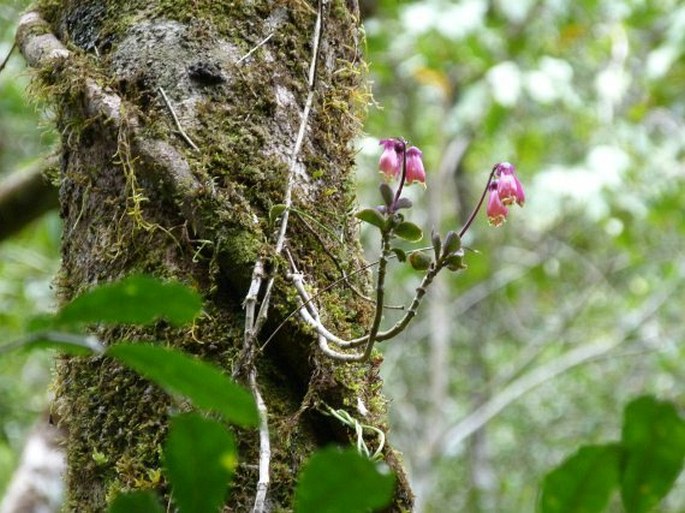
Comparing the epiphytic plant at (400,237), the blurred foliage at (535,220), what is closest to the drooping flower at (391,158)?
the epiphytic plant at (400,237)

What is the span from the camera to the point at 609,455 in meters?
0.35

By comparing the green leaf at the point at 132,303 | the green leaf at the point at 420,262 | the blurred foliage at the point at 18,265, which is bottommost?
the green leaf at the point at 132,303

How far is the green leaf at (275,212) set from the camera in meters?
0.99

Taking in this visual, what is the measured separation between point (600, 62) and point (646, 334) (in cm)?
134

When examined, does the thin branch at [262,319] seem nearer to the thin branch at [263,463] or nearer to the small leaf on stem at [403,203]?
the thin branch at [263,463]

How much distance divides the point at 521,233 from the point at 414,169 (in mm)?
4060

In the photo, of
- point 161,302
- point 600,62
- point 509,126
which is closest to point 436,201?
point 509,126

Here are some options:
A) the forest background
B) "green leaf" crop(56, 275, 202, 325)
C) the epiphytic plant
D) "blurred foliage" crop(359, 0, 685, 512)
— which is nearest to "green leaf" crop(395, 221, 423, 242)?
the epiphytic plant

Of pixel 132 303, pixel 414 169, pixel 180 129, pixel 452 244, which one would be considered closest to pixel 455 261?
pixel 452 244

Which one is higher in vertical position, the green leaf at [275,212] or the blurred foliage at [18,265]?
the blurred foliage at [18,265]

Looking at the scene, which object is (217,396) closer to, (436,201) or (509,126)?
(436,201)

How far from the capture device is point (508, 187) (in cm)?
107

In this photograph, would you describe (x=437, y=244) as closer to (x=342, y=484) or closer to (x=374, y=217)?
(x=374, y=217)

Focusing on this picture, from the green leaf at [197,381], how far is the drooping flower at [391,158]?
719 mm
